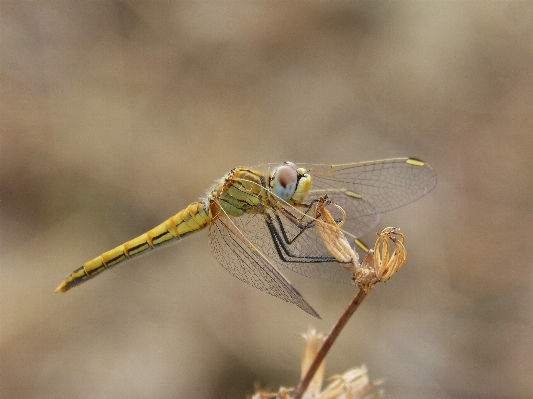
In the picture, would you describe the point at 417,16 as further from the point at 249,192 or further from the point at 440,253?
the point at 249,192

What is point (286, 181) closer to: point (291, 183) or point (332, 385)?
point (291, 183)

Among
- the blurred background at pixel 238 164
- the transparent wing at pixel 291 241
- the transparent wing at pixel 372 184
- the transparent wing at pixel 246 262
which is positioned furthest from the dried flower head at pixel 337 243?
the blurred background at pixel 238 164

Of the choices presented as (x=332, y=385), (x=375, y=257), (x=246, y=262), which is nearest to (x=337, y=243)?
(x=375, y=257)

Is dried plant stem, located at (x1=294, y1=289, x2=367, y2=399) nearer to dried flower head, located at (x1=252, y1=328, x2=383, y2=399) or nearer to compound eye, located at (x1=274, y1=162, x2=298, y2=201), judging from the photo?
dried flower head, located at (x1=252, y1=328, x2=383, y2=399)

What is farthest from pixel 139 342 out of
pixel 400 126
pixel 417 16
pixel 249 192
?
pixel 417 16

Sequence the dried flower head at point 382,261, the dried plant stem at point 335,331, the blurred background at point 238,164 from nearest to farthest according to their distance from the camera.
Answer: the dried plant stem at point 335,331, the dried flower head at point 382,261, the blurred background at point 238,164

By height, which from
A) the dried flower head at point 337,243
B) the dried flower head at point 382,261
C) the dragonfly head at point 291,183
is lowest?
the dried flower head at point 382,261

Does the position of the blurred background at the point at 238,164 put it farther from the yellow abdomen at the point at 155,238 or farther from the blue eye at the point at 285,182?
the blue eye at the point at 285,182
